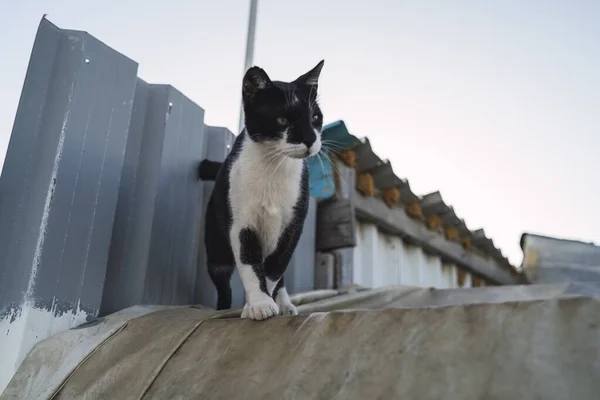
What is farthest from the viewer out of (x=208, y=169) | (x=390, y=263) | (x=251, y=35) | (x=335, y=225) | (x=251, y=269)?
(x=390, y=263)

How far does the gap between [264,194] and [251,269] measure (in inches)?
12.8

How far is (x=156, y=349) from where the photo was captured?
1531 millimetres

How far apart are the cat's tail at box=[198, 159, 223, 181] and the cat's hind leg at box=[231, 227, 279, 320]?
882mm

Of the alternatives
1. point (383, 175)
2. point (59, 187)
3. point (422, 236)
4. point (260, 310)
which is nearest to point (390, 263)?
point (422, 236)

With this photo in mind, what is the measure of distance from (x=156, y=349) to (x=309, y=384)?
610mm

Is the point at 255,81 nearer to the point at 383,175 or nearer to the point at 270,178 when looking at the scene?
the point at 270,178

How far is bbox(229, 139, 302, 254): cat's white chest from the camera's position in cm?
202

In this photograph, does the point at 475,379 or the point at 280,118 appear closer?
the point at 475,379

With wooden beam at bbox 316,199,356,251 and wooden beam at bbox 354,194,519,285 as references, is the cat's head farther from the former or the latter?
wooden beam at bbox 354,194,519,285

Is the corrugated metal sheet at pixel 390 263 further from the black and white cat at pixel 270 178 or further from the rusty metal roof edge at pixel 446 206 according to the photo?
the black and white cat at pixel 270 178

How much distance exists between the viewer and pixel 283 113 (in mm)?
1996

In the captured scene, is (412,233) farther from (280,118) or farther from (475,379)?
(475,379)

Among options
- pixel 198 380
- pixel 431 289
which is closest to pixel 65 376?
pixel 198 380

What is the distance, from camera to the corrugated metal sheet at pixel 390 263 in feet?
12.5
